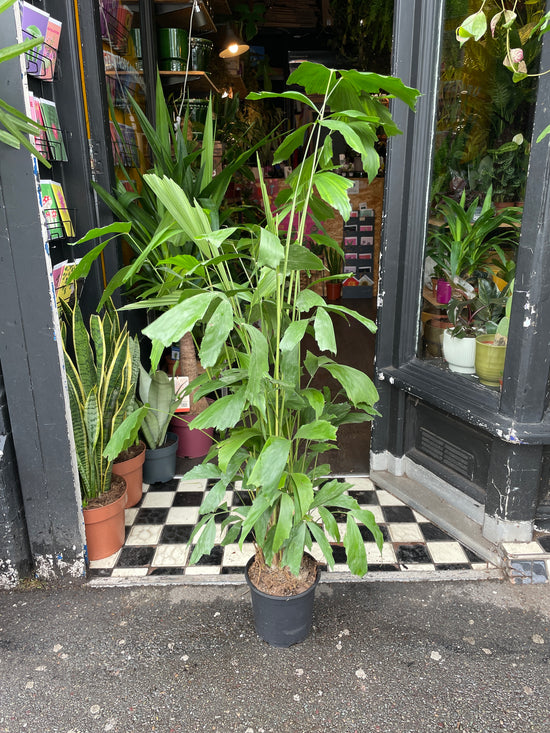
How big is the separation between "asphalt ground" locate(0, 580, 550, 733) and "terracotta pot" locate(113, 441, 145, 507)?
0.52 metres

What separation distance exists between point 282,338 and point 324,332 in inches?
5.7

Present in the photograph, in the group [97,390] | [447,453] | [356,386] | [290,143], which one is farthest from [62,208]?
[447,453]

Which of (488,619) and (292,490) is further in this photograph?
(488,619)

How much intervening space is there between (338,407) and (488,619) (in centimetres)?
92

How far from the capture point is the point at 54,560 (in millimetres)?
2051

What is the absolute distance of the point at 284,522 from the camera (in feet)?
4.96

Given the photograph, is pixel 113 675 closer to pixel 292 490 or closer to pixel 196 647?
pixel 196 647

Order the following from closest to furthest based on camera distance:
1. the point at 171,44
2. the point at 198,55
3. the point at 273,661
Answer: the point at 273,661 → the point at 171,44 → the point at 198,55

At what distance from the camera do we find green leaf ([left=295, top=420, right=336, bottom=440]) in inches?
55.5

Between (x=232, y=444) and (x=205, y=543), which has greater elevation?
(x=232, y=444)

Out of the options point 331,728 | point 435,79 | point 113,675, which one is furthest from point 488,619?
point 435,79

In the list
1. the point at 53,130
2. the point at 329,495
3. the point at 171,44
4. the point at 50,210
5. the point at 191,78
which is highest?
the point at 171,44

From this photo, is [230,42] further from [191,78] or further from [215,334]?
[215,334]

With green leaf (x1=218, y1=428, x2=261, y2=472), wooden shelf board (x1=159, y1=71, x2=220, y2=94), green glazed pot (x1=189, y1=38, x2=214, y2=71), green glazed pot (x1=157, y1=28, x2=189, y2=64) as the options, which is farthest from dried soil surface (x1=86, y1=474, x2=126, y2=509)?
green glazed pot (x1=189, y1=38, x2=214, y2=71)
